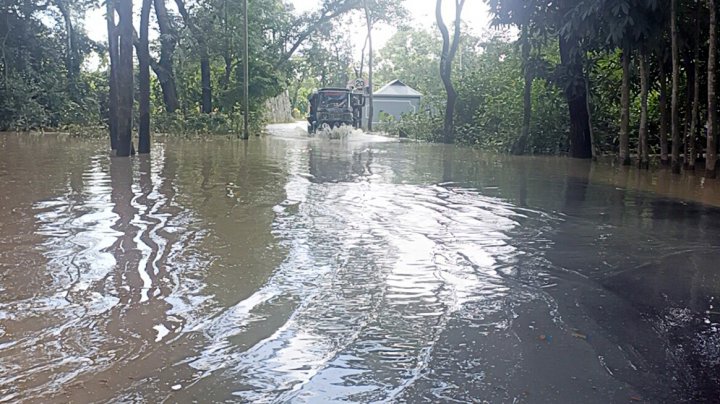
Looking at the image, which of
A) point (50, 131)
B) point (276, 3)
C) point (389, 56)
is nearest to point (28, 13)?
point (50, 131)

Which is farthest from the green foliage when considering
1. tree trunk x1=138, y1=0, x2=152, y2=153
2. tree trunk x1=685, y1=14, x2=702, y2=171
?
tree trunk x1=138, y1=0, x2=152, y2=153

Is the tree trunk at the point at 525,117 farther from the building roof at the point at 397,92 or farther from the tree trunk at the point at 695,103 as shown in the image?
the building roof at the point at 397,92

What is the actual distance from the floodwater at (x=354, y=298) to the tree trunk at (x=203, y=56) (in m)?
22.5

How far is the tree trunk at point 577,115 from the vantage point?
1955cm

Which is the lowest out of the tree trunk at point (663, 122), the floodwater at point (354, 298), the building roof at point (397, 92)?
the floodwater at point (354, 298)

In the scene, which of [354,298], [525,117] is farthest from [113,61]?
[354,298]

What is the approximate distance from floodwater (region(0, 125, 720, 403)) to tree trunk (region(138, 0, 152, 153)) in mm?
8002

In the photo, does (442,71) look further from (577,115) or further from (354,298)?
(354,298)

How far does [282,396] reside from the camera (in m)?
3.49

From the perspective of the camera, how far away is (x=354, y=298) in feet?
17.1

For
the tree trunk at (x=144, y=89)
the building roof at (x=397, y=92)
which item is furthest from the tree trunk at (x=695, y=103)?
the building roof at (x=397, y=92)

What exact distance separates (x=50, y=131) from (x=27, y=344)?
31984mm

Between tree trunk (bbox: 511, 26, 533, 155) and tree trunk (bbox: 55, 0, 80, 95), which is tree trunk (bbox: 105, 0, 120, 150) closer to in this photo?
tree trunk (bbox: 511, 26, 533, 155)

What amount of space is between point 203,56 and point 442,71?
10.3m
